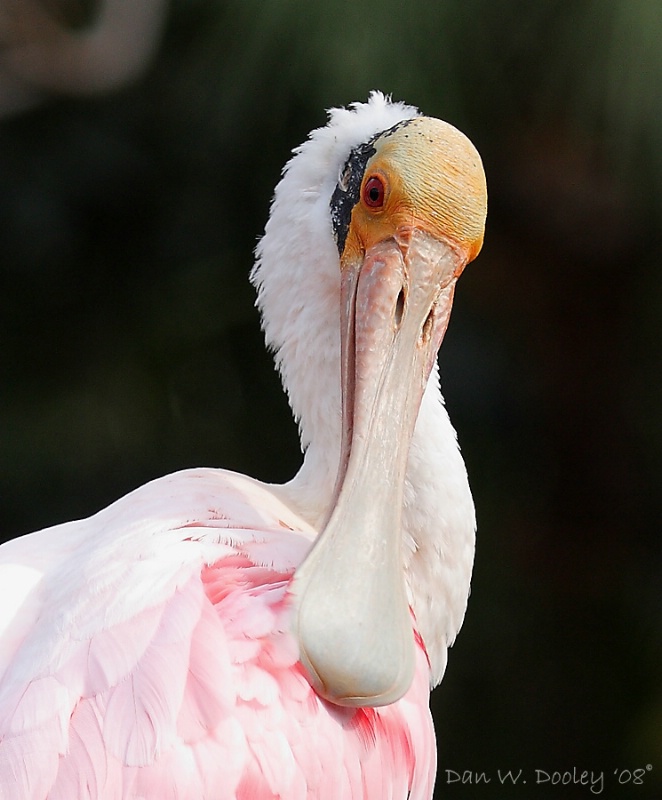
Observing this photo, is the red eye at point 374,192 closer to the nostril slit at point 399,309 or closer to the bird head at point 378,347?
the bird head at point 378,347

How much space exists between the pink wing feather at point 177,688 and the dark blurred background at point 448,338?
1440 millimetres

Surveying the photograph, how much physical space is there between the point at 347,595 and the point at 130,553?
30 centimetres

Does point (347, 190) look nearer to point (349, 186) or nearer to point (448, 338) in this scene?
point (349, 186)

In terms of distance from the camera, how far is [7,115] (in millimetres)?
2936

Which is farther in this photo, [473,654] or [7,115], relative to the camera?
[473,654]

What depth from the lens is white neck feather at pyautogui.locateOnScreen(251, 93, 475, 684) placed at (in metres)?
1.73

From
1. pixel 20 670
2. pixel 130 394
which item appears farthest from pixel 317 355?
pixel 130 394

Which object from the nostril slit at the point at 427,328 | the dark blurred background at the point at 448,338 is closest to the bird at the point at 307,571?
the nostril slit at the point at 427,328

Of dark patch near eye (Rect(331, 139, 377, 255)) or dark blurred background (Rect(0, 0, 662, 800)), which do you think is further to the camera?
dark blurred background (Rect(0, 0, 662, 800))

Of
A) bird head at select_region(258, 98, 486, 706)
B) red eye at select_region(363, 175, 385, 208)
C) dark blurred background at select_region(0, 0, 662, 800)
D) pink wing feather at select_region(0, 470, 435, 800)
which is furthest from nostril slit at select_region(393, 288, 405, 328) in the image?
dark blurred background at select_region(0, 0, 662, 800)

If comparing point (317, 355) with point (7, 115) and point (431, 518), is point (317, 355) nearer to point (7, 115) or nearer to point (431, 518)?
point (431, 518)

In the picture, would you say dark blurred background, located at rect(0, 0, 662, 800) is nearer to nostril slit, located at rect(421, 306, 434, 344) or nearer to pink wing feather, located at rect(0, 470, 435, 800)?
nostril slit, located at rect(421, 306, 434, 344)

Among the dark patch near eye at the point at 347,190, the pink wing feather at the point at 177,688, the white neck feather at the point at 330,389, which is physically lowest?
the pink wing feather at the point at 177,688

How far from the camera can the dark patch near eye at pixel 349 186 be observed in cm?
170
